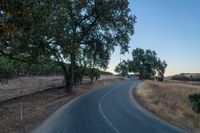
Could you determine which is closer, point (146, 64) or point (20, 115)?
point (20, 115)

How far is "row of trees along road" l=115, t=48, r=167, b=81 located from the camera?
174125 mm

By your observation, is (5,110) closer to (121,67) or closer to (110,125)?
(110,125)

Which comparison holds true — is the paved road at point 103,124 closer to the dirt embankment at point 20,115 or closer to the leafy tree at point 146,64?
the dirt embankment at point 20,115

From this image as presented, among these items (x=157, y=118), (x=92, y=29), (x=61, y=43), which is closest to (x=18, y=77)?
(x=92, y=29)

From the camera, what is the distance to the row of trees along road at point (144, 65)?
6855 inches

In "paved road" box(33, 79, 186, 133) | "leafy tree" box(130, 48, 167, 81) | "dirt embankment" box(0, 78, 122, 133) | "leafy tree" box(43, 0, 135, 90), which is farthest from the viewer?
"leafy tree" box(130, 48, 167, 81)

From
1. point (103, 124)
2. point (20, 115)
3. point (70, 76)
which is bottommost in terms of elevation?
point (103, 124)

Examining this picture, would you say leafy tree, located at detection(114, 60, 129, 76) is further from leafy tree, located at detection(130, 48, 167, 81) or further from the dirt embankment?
the dirt embankment

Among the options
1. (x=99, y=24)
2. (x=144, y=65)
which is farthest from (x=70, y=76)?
(x=144, y=65)

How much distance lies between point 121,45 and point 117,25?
2720 mm

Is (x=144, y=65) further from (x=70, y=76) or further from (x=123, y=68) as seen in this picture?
(x=70, y=76)

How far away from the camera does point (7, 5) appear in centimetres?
1492

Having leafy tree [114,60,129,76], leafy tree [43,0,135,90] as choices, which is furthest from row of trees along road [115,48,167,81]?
leafy tree [43,0,135,90]

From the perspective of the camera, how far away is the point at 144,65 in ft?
579
